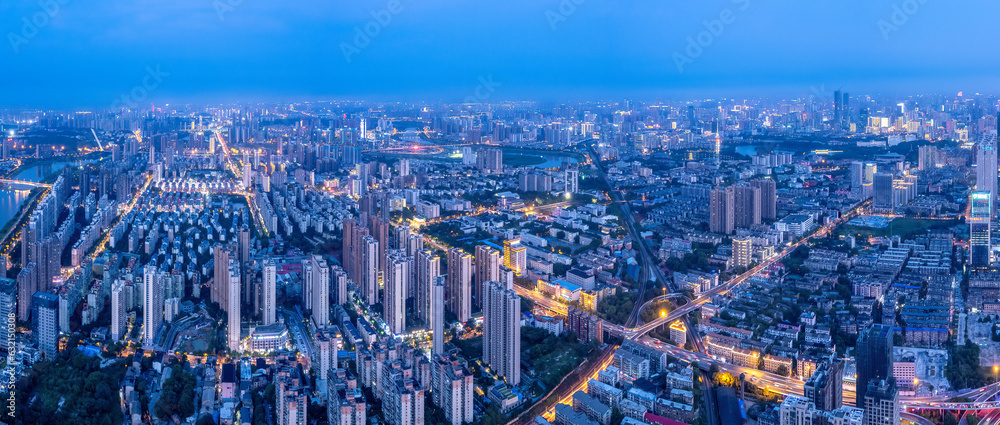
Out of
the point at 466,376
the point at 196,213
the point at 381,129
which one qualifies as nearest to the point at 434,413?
the point at 466,376

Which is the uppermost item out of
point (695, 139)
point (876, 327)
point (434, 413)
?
point (695, 139)

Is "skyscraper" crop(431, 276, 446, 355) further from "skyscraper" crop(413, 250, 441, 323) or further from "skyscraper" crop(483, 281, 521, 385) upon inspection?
"skyscraper" crop(483, 281, 521, 385)

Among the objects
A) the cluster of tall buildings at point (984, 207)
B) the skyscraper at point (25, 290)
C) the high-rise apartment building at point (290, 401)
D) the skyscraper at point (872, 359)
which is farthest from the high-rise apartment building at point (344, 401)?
the cluster of tall buildings at point (984, 207)

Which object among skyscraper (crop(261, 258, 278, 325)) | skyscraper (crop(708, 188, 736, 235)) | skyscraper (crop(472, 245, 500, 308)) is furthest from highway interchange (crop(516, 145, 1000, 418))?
skyscraper (crop(261, 258, 278, 325))

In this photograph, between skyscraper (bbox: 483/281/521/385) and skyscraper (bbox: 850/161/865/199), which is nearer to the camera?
skyscraper (bbox: 483/281/521/385)

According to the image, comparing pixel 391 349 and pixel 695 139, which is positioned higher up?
pixel 695 139

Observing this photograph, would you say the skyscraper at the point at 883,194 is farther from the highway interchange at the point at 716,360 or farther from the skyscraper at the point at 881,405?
the skyscraper at the point at 881,405

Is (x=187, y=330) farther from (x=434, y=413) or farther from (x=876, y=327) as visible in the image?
(x=876, y=327)
